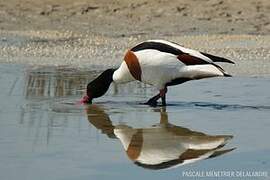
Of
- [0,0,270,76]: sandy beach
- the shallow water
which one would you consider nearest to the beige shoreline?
[0,0,270,76]: sandy beach

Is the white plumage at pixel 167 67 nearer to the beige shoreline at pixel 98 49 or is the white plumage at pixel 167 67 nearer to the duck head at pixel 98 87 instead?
the duck head at pixel 98 87

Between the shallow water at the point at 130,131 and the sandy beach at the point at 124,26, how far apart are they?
6.26 meters

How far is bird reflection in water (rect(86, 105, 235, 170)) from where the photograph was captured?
22.2 feet

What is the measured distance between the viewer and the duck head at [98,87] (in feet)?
34.4

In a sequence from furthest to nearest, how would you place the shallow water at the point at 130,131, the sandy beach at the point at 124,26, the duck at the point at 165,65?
the sandy beach at the point at 124,26 → the duck at the point at 165,65 → the shallow water at the point at 130,131

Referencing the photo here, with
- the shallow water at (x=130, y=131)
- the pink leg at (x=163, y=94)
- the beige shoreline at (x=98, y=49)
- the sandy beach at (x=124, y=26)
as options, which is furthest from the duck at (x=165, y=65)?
the sandy beach at (x=124, y=26)

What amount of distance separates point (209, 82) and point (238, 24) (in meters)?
12.6

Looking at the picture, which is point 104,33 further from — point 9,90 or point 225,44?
point 9,90

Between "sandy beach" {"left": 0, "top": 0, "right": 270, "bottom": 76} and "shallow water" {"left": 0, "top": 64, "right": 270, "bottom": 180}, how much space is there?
246 inches

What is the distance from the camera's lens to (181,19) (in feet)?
82.6

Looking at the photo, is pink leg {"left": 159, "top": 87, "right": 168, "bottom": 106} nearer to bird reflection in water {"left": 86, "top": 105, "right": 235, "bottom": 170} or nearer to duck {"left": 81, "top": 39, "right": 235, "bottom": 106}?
duck {"left": 81, "top": 39, "right": 235, "bottom": 106}

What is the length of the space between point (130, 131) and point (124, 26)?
16.7m

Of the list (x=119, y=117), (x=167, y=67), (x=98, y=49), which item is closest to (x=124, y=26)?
(x=98, y=49)

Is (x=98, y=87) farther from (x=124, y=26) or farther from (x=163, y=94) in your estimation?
(x=124, y=26)
